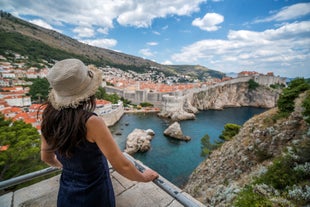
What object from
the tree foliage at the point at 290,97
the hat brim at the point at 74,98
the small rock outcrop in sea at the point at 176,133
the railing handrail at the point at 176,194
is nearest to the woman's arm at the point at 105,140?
the hat brim at the point at 74,98

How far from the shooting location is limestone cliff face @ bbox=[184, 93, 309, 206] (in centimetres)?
349

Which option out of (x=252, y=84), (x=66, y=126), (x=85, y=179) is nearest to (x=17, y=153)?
(x=85, y=179)

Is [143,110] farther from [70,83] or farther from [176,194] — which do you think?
[70,83]

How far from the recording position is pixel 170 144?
16.2 meters

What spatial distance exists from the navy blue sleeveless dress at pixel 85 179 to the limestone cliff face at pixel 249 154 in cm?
294

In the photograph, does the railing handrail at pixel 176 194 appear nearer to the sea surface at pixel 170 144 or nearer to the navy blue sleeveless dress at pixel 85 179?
the navy blue sleeveless dress at pixel 85 179

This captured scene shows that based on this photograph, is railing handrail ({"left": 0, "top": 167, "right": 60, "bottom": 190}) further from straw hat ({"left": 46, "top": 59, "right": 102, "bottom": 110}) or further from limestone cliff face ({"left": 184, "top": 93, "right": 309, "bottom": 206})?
limestone cliff face ({"left": 184, "top": 93, "right": 309, "bottom": 206})

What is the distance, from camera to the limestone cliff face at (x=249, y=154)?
11.5 ft

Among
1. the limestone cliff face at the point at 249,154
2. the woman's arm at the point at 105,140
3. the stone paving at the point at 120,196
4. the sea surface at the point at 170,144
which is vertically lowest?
the sea surface at the point at 170,144

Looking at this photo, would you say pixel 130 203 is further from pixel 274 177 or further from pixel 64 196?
pixel 274 177

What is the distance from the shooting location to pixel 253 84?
39.3 m

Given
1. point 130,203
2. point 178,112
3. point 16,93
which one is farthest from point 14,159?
point 16,93

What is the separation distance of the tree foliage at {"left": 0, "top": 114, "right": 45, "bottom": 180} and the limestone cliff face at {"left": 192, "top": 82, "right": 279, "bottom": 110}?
102 ft

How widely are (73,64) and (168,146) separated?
15.7m
